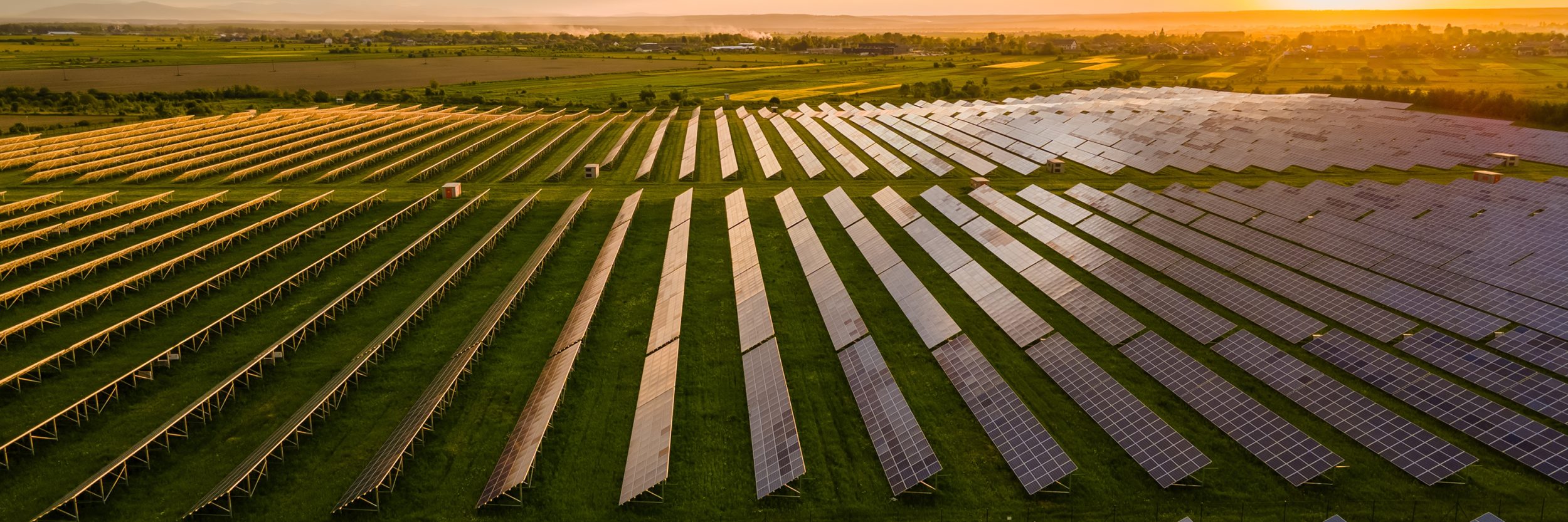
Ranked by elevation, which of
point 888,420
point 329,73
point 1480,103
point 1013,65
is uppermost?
point 329,73

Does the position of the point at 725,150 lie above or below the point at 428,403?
above

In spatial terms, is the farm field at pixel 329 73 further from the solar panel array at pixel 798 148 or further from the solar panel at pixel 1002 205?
the solar panel at pixel 1002 205

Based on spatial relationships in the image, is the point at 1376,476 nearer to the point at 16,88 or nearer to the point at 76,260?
the point at 76,260

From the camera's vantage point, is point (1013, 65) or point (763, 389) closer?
point (763, 389)

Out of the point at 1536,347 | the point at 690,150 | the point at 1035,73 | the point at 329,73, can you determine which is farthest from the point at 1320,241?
the point at 329,73

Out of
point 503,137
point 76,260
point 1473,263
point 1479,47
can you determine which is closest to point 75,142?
point 503,137

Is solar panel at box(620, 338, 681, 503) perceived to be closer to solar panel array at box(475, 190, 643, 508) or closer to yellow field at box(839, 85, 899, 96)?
solar panel array at box(475, 190, 643, 508)

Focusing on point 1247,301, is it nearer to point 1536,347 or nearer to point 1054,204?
point 1536,347
